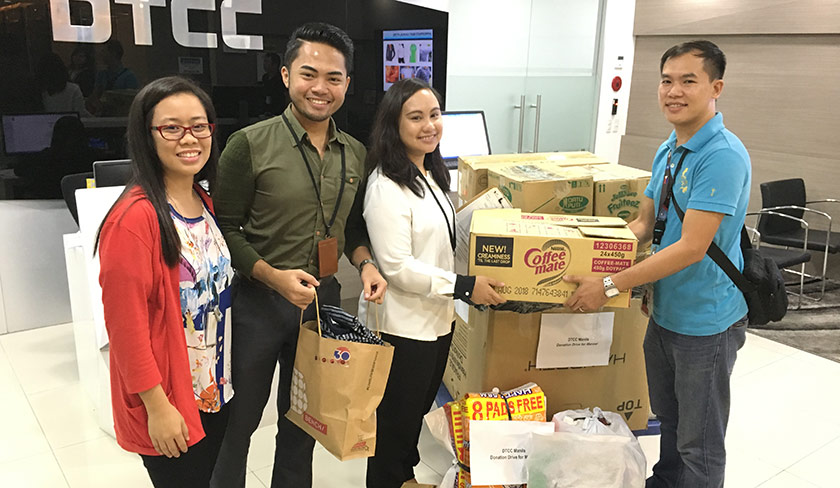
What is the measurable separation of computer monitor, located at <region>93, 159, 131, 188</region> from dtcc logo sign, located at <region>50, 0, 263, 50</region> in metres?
1.01

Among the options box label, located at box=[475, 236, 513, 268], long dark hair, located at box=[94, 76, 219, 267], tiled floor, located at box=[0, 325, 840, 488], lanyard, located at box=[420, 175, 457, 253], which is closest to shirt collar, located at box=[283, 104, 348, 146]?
lanyard, located at box=[420, 175, 457, 253]

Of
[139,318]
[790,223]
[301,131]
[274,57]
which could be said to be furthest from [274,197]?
[790,223]

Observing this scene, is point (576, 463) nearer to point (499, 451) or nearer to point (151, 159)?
point (499, 451)

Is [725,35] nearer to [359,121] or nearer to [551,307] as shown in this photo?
[359,121]

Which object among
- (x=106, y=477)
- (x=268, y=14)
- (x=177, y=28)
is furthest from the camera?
(x=268, y=14)

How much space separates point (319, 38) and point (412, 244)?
0.63 m

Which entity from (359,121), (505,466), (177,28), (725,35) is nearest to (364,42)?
(359,121)

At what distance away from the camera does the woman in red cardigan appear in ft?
4.16

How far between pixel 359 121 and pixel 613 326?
325cm

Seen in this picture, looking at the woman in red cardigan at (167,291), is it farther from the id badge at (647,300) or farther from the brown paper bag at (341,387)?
the id badge at (647,300)

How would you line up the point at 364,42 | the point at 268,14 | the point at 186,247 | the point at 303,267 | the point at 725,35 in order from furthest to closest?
1. the point at 725,35
2. the point at 364,42
3. the point at 268,14
4. the point at 303,267
5. the point at 186,247

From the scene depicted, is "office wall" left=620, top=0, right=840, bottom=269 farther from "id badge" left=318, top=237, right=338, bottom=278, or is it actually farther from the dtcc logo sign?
"id badge" left=318, top=237, right=338, bottom=278

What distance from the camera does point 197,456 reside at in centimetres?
147

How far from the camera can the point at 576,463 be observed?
182cm
